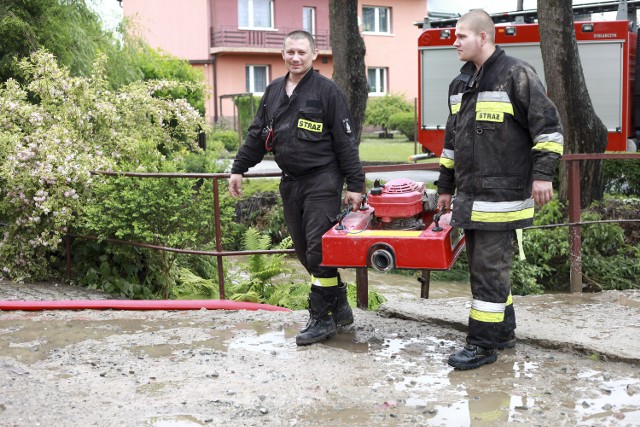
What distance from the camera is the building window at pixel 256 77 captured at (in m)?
37.5

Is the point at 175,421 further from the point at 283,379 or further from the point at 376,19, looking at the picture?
the point at 376,19

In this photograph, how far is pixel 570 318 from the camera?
5.92 metres

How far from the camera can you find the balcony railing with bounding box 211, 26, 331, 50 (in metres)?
35.7

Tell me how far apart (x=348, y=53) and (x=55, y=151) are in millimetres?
6514

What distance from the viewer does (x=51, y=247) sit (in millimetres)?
7652

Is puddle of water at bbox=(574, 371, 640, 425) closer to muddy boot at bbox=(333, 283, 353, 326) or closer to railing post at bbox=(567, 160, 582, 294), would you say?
muddy boot at bbox=(333, 283, 353, 326)

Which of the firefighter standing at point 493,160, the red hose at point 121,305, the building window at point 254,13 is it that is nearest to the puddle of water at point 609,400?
the firefighter standing at point 493,160

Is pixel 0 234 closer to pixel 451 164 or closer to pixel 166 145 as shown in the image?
pixel 166 145

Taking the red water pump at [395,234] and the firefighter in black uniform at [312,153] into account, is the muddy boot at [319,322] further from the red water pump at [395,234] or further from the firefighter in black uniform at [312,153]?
the red water pump at [395,234]

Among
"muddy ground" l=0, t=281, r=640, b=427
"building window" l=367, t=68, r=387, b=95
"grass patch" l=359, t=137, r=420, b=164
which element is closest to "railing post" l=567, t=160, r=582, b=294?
"muddy ground" l=0, t=281, r=640, b=427

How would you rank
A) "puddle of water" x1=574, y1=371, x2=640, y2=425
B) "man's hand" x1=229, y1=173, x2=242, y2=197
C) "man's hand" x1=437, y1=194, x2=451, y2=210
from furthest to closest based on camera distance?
"man's hand" x1=229, y1=173, x2=242, y2=197
"man's hand" x1=437, y1=194, x2=451, y2=210
"puddle of water" x1=574, y1=371, x2=640, y2=425

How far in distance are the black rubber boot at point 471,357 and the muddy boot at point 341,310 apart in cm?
95

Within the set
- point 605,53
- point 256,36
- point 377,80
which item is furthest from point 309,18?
point 605,53

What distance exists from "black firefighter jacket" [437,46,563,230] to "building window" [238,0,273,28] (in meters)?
32.4
